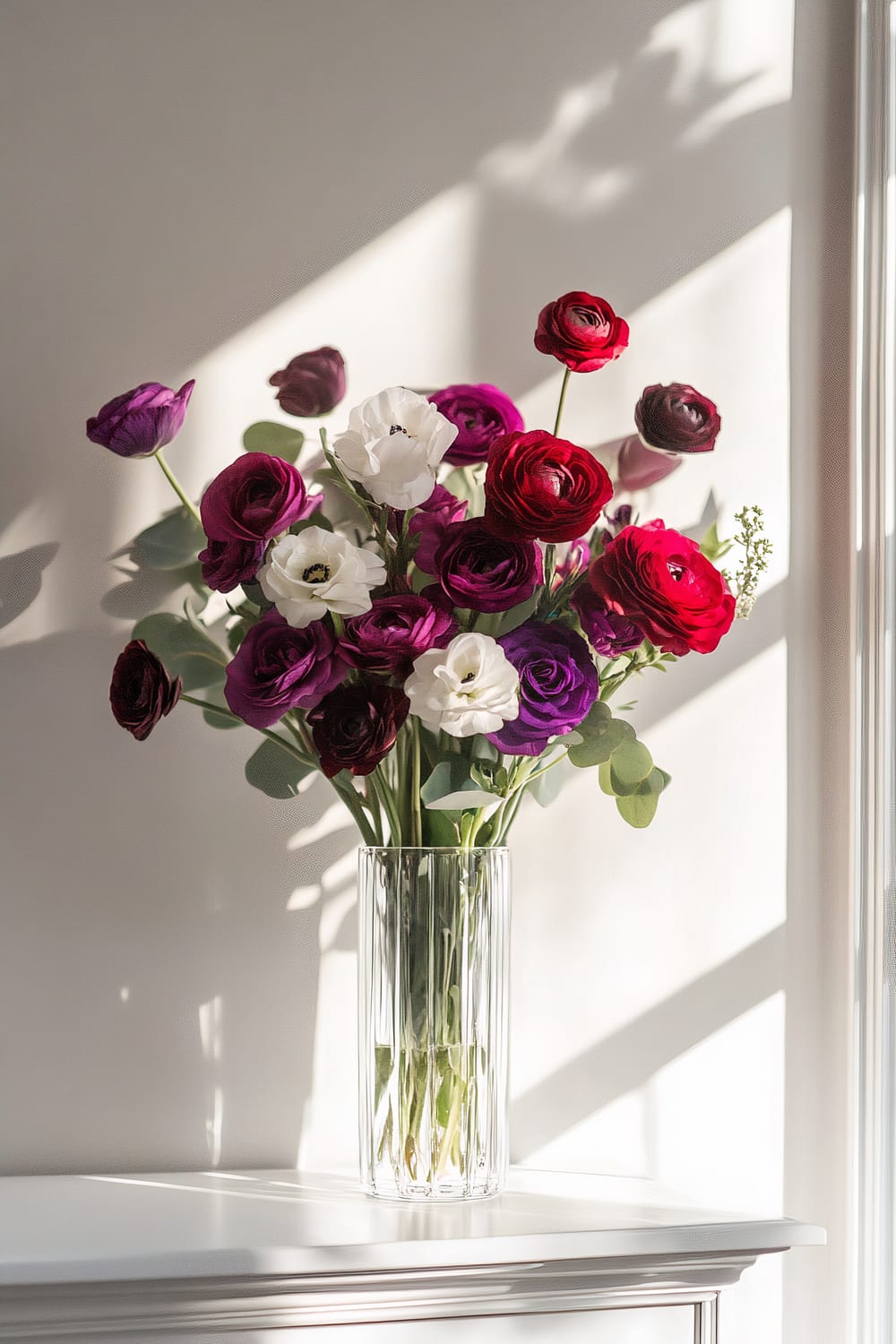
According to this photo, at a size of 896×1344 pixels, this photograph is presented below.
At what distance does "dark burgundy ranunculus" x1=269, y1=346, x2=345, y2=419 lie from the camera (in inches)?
45.9

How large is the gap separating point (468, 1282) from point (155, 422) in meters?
0.77

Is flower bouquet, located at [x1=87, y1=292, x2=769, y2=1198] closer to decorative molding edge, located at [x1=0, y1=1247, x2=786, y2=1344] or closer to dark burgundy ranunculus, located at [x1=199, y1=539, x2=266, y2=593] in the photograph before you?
dark burgundy ranunculus, located at [x1=199, y1=539, x2=266, y2=593]

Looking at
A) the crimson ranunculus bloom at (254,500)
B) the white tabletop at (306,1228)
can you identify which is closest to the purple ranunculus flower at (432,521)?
the crimson ranunculus bloom at (254,500)

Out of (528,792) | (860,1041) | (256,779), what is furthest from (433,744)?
(860,1041)

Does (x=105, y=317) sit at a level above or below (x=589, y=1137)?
above

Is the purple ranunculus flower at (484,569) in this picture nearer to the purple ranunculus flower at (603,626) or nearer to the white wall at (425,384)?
the purple ranunculus flower at (603,626)

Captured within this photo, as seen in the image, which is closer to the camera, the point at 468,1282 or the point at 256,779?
the point at 468,1282

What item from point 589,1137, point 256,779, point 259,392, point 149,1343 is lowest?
point 149,1343

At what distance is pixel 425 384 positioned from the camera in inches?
52.0

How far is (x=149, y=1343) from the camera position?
909mm

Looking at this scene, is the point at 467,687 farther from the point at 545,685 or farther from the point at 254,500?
the point at 254,500

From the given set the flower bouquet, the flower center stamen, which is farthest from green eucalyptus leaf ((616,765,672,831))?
the flower center stamen

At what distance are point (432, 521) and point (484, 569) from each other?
0.09 m

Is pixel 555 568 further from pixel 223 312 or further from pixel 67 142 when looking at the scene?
pixel 67 142
